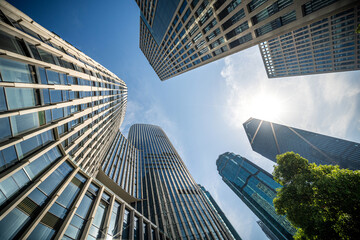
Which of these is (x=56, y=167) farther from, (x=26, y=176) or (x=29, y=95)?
(x=29, y=95)

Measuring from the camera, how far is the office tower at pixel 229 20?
13273 mm

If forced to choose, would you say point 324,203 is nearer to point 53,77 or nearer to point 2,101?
point 2,101

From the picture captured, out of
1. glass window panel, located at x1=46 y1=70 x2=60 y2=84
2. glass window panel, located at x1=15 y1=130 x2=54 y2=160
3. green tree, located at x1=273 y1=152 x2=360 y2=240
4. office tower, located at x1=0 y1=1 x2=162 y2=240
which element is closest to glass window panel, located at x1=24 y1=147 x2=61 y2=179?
office tower, located at x1=0 y1=1 x2=162 y2=240

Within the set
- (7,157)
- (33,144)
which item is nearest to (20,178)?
(7,157)

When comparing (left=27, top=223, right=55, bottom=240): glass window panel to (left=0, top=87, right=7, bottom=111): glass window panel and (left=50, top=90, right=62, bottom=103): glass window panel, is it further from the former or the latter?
(left=50, top=90, right=62, bottom=103): glass window panel

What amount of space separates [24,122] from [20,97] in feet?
6.17

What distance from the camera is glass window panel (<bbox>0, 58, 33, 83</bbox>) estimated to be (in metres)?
7.82

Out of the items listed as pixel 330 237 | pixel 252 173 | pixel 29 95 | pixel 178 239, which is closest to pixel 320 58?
pixel 252 173

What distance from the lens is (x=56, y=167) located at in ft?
40.4

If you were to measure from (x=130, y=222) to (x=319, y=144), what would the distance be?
486 feet

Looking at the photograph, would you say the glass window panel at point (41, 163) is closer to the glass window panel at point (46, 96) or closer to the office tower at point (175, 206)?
the glass window panel at point (46, 96)

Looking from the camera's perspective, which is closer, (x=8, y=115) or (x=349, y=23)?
(x=8, y=115)

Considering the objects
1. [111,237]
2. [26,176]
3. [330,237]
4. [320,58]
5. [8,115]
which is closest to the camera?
[8,115]

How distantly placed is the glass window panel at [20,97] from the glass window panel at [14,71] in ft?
2.30
